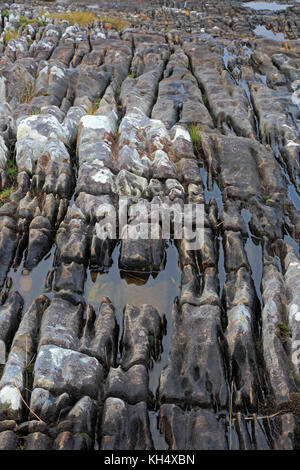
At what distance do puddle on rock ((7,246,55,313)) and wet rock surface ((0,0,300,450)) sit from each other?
0.13 feet

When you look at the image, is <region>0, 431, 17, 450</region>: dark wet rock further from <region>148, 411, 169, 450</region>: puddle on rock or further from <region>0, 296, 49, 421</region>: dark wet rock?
<region>148, 411, 169, 450</region>: puddle on rock

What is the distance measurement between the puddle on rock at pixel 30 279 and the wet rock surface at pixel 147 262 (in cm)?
4

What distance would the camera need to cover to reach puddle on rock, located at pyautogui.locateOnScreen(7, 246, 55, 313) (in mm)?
10557

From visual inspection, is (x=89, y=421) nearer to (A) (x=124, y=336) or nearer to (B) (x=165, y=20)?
(A) (x=124, y=336)

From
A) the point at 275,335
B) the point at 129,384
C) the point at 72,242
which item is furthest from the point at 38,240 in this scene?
the point at 275,335

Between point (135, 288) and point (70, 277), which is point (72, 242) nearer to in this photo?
point (70, 277)

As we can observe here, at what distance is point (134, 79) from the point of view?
21.5 m

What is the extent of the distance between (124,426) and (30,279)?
16.0 ft

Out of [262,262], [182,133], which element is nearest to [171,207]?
[262,262]

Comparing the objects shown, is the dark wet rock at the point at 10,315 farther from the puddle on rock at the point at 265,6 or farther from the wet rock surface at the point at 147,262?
the puddle on rock at the point at 265,6

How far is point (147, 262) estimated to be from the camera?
36.7ft

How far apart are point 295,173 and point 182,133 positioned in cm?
441

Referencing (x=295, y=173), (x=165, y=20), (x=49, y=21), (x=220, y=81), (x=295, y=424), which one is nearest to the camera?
(x=295, y=424)

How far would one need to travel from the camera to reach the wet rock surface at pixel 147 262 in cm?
775
